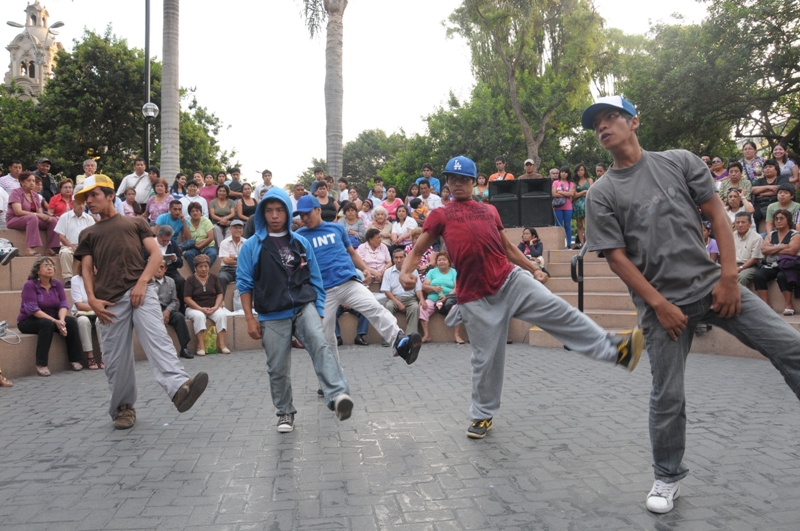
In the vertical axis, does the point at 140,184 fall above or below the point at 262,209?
above

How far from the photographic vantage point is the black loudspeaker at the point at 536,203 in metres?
15.2

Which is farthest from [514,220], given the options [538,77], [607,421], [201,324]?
[538,77]

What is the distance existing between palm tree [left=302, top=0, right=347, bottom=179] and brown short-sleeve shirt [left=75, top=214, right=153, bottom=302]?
1002 centimetres

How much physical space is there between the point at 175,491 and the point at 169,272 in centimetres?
782

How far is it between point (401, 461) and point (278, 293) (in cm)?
177

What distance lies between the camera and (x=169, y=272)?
37.0ft

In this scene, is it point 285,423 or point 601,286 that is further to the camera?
point 601,286

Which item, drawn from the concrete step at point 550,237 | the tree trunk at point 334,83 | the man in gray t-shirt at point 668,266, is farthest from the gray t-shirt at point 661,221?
the tree trunk at point 334,83

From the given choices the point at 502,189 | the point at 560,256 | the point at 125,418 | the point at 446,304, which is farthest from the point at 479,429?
the point at 502,189

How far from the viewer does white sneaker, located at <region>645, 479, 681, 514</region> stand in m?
3.49

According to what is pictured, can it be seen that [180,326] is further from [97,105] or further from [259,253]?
[97,105]

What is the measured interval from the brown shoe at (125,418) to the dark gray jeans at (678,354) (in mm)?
4458

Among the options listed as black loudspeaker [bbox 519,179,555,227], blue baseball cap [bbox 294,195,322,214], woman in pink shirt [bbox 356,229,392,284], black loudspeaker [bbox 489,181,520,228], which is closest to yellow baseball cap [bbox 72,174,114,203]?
blue baseball cap [bbox 294,195,322,214]

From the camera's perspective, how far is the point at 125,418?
5.77 metres
